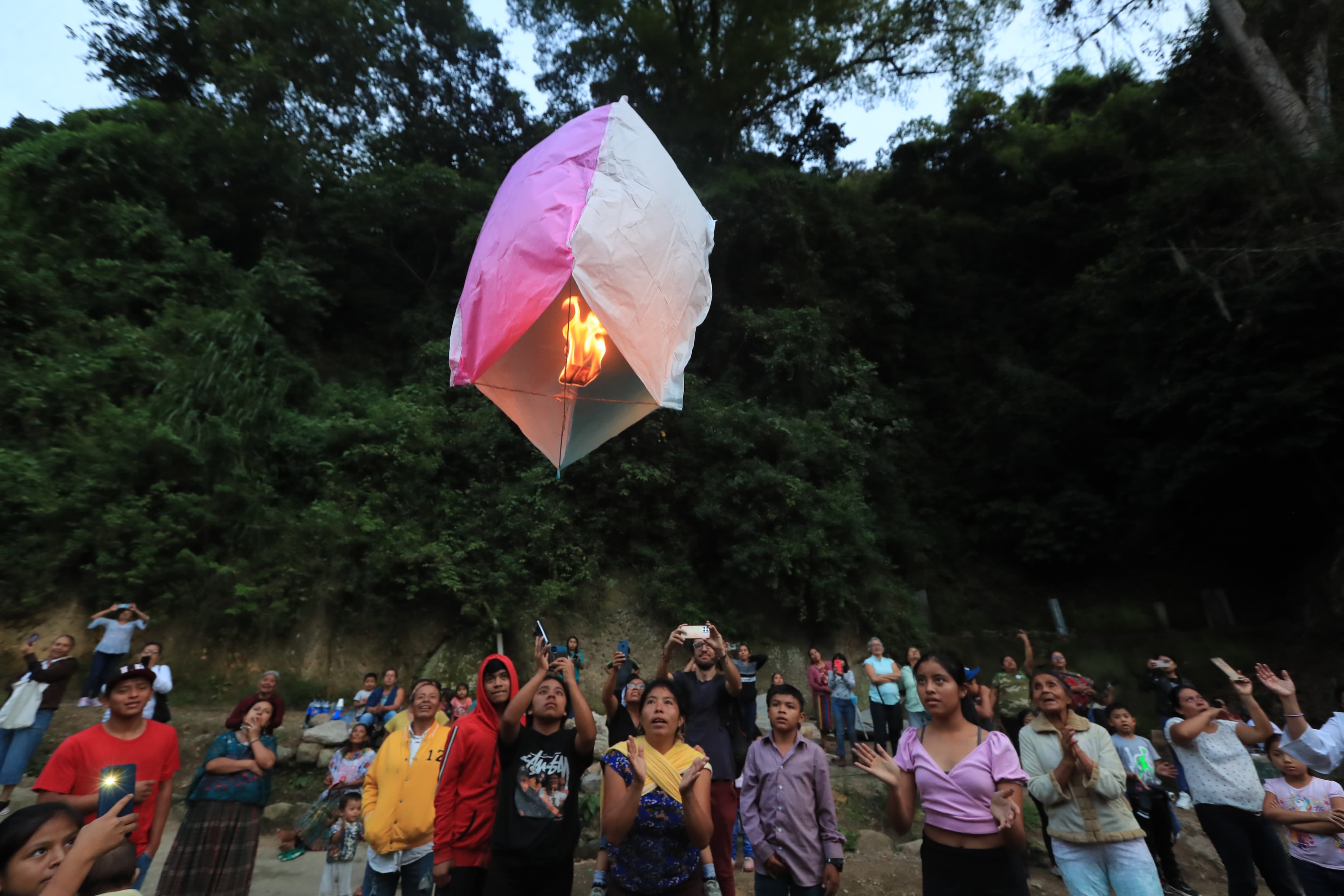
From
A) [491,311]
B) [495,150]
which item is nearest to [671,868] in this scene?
[491,311]

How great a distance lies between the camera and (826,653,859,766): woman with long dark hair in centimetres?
753

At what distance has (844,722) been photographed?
299 inches

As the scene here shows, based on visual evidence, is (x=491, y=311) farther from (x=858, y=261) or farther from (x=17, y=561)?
(x=858, y=261)

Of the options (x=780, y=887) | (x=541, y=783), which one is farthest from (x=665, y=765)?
(x=780, y=887)

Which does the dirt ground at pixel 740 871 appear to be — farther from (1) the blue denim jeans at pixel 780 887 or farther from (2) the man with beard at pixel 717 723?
(1) the blue denim jeans at pixel 780 887

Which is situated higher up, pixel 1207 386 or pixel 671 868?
pixel 1207 386

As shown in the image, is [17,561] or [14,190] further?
[14,190]

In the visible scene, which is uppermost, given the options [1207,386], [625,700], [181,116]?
[181,116]

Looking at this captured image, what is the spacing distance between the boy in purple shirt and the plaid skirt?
2.49 m

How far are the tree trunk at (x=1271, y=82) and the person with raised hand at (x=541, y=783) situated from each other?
1207cm

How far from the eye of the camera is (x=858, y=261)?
16375mm

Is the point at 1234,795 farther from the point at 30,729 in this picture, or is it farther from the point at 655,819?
the point at 30,729

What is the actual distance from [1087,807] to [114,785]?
429cm

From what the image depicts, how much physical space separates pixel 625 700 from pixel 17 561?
9611 millimetres
